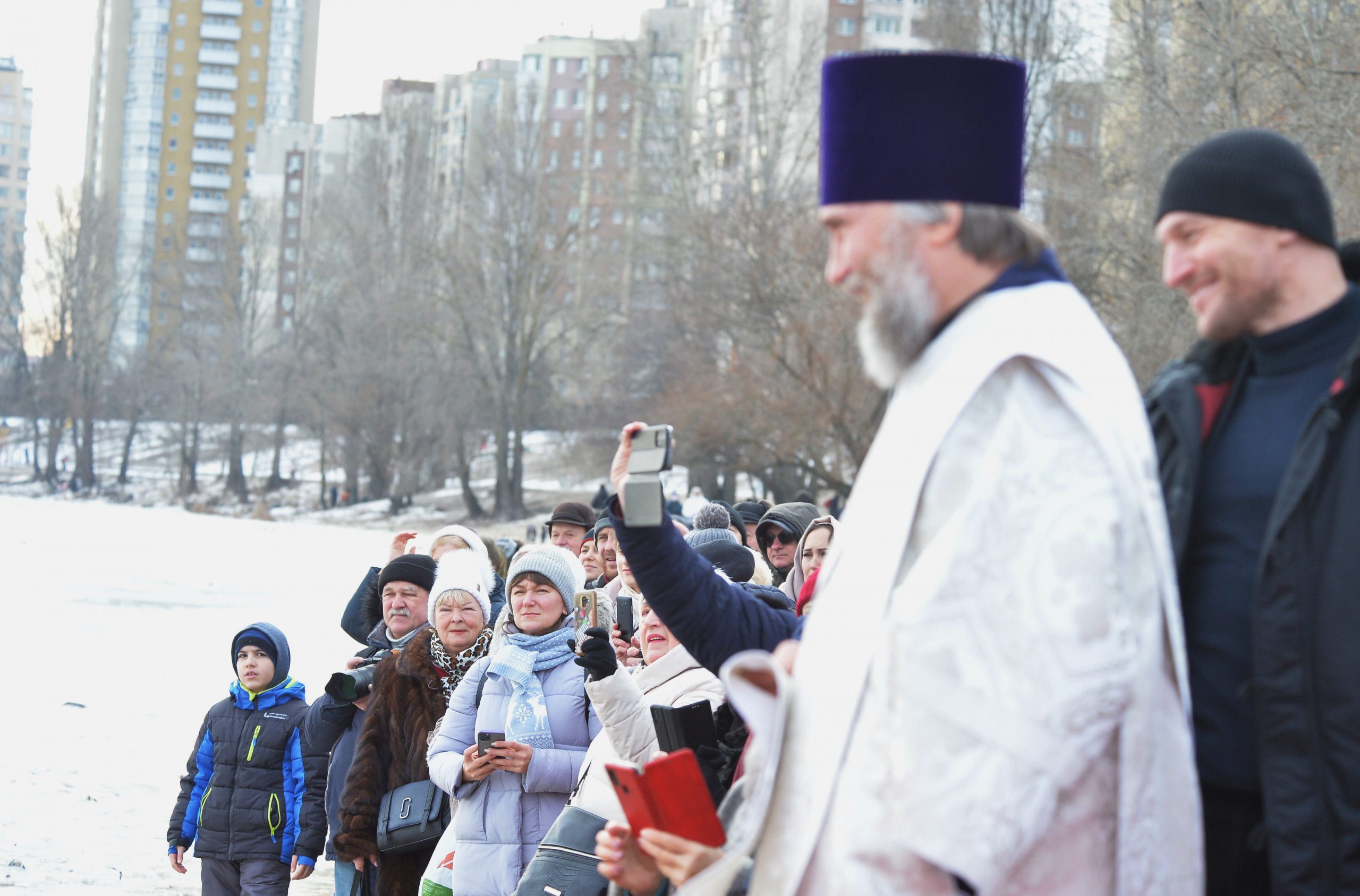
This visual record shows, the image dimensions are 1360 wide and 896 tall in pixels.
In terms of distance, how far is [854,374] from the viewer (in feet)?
113

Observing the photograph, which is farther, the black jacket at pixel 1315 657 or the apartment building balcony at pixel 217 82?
the apartment building balcony at pixel 217 82

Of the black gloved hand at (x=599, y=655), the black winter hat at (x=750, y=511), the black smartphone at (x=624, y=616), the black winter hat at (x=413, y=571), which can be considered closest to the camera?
the black gloved hand at (x=599, y=655)

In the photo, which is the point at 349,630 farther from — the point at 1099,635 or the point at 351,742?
the point at 1099,635

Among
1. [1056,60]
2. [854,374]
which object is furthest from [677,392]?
[1056,60]

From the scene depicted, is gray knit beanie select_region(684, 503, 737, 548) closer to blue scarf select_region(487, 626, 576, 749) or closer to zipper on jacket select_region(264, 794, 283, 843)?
blue scarf select_region(487, 626, 576, 749)

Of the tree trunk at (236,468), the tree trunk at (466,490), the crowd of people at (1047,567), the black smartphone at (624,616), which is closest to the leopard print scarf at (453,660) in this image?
the black smartphone at (624,616)

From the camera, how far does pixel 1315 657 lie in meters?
2.13

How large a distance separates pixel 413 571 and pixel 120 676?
27.2 ft

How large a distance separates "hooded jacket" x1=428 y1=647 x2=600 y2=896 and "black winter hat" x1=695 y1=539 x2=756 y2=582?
3.28 ft

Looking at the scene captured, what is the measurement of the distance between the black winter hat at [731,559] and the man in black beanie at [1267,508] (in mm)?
3661

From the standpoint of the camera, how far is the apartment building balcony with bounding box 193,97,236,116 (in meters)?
127

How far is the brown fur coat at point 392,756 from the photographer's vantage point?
18.1 feet

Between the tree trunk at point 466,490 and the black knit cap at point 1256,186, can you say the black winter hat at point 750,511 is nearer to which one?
the black knit cap at point 1256,186

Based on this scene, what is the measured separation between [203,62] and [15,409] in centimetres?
6175
